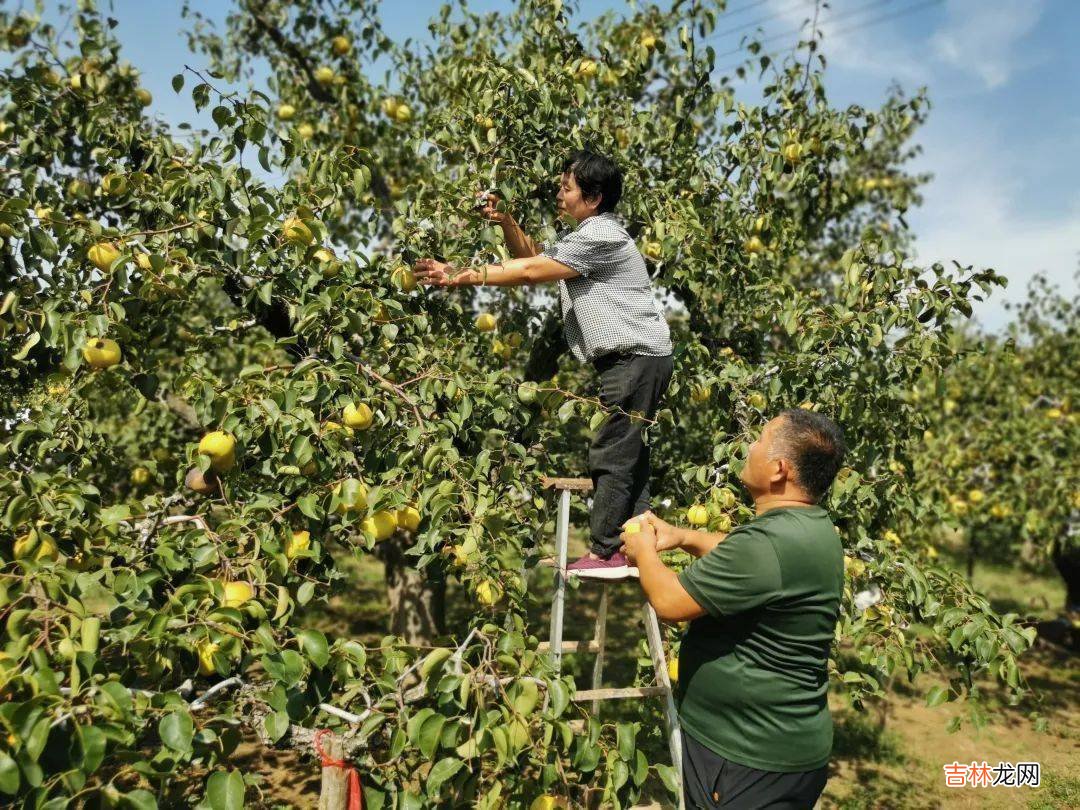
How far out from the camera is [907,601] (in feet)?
8.73

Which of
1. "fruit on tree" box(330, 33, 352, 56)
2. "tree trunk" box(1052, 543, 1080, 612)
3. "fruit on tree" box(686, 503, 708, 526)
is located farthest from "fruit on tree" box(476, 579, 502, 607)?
"tree trunk" box(1052, 543, 1080, 612)

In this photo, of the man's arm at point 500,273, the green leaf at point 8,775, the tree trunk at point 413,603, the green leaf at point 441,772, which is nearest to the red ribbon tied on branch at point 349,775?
the green leaf at point 441,772

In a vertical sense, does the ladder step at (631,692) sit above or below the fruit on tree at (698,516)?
below

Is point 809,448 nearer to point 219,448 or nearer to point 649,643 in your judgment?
point 649,643

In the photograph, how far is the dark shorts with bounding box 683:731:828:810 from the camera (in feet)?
6.18

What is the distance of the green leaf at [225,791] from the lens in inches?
55.1

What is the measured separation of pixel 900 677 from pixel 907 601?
4.63 meters

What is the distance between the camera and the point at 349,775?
1784 millimetres

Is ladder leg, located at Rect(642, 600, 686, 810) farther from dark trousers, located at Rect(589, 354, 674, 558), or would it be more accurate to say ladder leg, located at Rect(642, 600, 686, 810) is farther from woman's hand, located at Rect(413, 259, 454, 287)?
woman's hand, located at Rect(413, 259, 454, 287)

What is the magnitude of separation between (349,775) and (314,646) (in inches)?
15.8

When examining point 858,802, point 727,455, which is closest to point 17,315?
point 727,455

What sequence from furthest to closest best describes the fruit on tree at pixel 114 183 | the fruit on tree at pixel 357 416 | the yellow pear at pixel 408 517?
the fruit on tree at pixel 114 183, the yellow pear at pixel 408 517, the fruit on tree at pixel 357 416

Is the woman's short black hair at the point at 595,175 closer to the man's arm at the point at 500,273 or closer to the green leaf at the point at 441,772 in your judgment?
the man's arm at the point at 500,273

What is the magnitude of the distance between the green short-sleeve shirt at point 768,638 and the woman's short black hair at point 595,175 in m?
1.52
